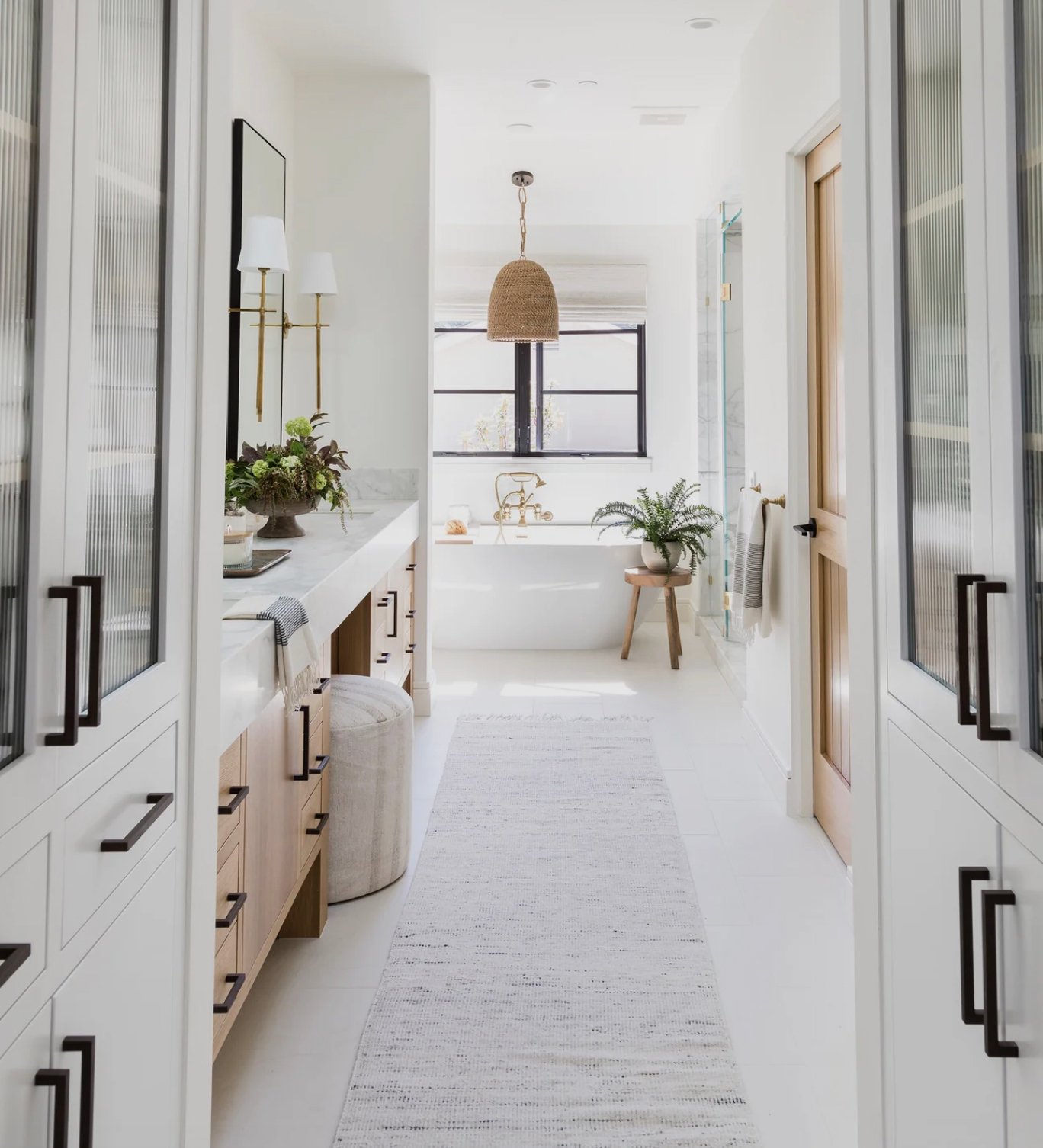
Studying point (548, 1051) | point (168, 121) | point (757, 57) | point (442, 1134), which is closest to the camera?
point (168, 121)

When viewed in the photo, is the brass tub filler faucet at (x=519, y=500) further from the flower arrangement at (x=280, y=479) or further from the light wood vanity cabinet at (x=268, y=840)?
the light wood vanity cabinet at (x=268, y=840)

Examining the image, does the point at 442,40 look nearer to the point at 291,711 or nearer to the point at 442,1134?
the point at 291,711

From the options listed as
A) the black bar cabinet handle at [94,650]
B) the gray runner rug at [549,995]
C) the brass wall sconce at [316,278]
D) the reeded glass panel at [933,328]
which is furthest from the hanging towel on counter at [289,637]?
the brass wall sconce at [316,278]

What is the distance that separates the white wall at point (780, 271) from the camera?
9.02 ft

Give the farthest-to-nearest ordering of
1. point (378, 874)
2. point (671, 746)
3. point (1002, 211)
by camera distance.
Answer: point (671, 746), point (378, 874), point (1002, 211)

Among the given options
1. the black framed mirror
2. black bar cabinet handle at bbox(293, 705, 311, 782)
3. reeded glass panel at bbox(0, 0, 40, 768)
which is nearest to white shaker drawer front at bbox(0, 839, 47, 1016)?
reeded glass panel at bbox(0, 0, 40, 768)

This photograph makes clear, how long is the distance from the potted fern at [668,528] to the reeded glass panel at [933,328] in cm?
392

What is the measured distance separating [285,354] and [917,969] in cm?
349

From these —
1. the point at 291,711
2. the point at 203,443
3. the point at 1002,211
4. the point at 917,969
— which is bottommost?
the point at 917,969

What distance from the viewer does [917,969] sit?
116 cm

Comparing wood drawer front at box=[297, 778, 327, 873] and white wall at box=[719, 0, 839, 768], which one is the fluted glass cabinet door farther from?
white wall at box=[719, 0, 839, 768]

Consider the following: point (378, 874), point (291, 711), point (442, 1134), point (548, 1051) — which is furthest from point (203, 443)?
point (378, 874)

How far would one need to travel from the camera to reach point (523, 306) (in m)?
4.95

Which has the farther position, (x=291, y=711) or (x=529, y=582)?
(x=529, y=582)
